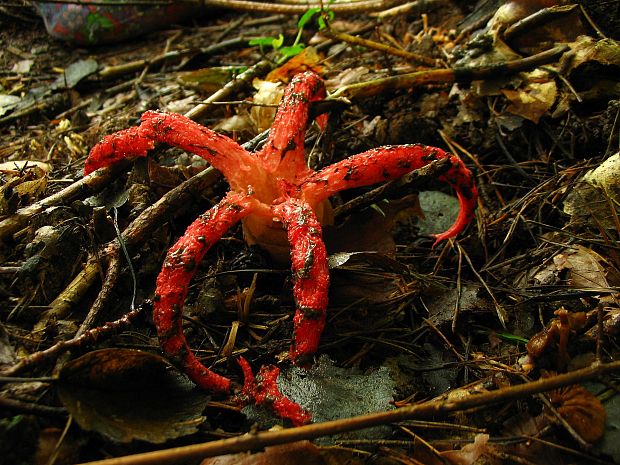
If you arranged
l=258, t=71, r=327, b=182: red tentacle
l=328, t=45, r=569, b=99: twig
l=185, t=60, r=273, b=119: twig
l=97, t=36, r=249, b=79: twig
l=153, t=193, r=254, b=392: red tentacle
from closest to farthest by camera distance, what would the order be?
l=153, t=193, r=254, b=392: red tentacle
l=258, t=71, r=327, b=182: red tentacle
l=328, t=45, r=569, b=99: twig
l=185, t=60, r=273, b=119: twig
l=97, t=36, r=249, b=79: twig

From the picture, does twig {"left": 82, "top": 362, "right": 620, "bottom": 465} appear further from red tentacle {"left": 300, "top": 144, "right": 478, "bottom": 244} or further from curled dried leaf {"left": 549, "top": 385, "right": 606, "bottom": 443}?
red tentacle {"left": 300, "top": 144, "right": 478, "bottom": 244}

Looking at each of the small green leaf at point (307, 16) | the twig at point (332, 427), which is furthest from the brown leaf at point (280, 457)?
the small green leaf at point (307, 16)

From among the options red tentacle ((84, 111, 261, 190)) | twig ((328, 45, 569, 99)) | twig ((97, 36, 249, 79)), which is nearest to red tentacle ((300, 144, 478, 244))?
red tentacle ((84, 111, 261, 190))

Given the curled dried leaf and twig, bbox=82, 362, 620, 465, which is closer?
twig, bbox=82, 362, 620, 465

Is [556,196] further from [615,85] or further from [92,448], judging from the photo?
[92,448]

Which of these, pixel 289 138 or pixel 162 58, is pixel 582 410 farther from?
pixel 162 58

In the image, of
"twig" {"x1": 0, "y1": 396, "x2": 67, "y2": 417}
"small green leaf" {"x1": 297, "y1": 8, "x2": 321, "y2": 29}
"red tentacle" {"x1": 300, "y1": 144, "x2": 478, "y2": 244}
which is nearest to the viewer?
"twig" {"x1": 0, "y1": 396, "x2": 67, "y2": 417}

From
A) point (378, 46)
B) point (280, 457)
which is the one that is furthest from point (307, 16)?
point (280, 457)

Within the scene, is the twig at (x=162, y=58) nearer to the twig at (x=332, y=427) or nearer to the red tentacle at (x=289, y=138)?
the red tentacle at (x=289, y=138)
